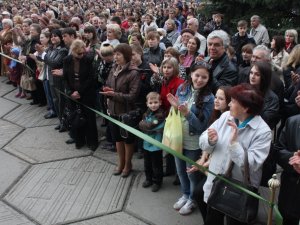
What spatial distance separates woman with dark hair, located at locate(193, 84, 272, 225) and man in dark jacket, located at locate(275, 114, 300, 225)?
201 mm

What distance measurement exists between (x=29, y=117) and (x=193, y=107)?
5000 mm

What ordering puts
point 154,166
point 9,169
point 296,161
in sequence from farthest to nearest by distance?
1. point 9,169
2. point 154,166
3. point 296,161

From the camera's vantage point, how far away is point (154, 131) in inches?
188

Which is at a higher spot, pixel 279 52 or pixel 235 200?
pixel 279 52

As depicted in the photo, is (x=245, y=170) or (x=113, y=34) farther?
(x=113, y=34)

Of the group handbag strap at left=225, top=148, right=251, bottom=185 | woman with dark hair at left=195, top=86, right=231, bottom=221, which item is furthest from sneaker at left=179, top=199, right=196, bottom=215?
handbag strap at left=225, top=148, right=251, bottom=185

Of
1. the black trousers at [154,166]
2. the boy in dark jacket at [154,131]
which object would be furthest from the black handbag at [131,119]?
the black trousers at [154,166]

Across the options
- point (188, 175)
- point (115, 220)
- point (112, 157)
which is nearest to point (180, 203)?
point (188, 175)

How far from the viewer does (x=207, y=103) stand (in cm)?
407

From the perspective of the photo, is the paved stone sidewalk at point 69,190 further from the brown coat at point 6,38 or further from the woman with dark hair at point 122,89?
the brown coat at point 6,38

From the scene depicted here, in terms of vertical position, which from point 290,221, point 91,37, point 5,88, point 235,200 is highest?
point 91,37

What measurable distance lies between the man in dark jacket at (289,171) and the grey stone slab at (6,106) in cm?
665

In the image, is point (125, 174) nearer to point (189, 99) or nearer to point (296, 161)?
point (189, 99)

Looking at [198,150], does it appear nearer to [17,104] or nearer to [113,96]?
[113,96]
